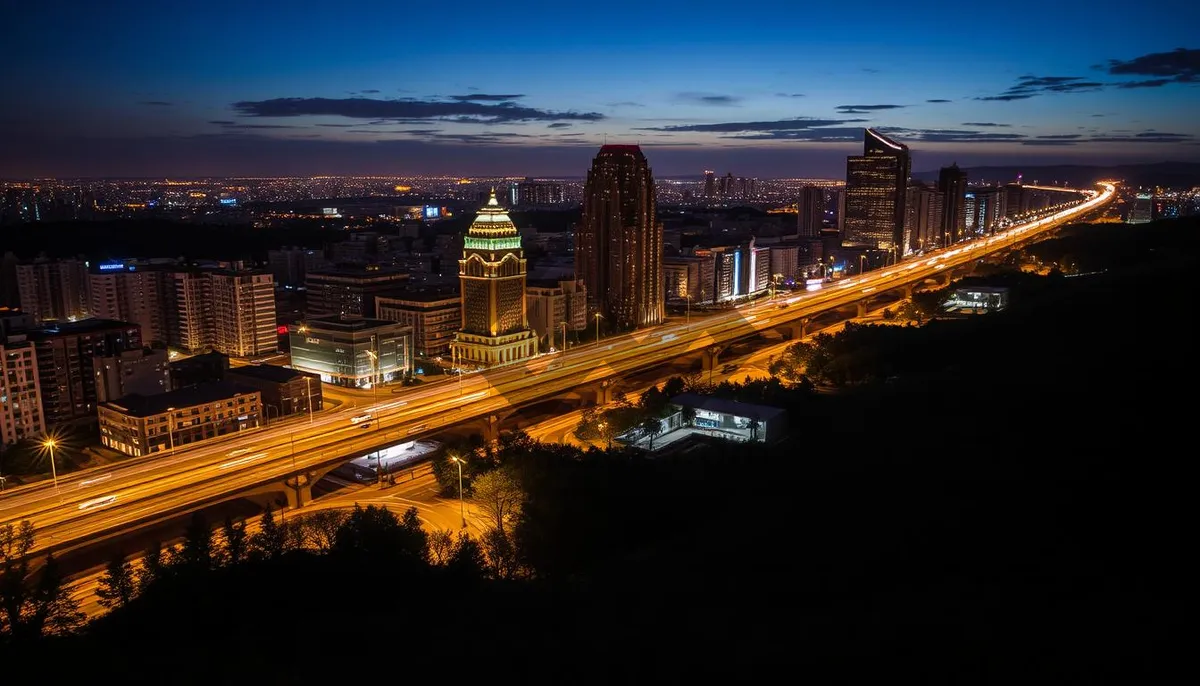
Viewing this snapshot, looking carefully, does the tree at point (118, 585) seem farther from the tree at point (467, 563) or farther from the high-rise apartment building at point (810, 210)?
the high-rise apartment building at point (810, 210)

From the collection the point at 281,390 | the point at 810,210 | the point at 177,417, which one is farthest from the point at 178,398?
the point at 810,210

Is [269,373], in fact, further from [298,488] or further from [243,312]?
[298,488]

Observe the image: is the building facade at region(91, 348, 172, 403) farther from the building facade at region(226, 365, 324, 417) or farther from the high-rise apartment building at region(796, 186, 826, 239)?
the high-rise apartment building at region(796, 186, 826, 239)

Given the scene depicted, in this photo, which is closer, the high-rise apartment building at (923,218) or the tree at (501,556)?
the tree at (501,556)

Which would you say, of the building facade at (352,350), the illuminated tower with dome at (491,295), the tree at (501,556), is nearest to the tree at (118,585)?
the tree at (501,556)

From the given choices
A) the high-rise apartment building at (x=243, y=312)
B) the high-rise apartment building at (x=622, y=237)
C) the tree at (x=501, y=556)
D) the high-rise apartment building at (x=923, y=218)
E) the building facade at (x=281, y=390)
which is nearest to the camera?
the tree at (x=501, y=556)

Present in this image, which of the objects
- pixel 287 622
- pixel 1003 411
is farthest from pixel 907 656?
pixel 1003 411
